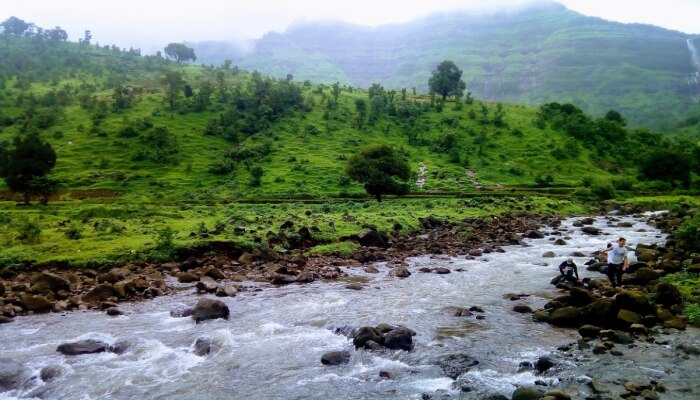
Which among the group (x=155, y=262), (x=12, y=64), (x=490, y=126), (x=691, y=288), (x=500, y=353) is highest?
(x=12, y=64)

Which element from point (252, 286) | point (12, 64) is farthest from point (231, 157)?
point (12, 64)

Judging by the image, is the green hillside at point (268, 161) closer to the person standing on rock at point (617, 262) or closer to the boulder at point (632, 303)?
the person standing on rock at point (617, 262)

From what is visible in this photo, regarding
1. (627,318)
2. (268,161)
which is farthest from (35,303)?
(268,161)

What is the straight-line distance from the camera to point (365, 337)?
19.2 metres

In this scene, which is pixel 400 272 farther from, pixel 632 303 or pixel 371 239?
pixel 632 303

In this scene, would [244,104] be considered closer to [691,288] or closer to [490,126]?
[490,126]

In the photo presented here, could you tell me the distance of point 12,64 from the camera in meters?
185

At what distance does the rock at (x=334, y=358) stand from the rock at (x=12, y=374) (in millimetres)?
10344

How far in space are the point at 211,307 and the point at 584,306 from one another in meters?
17.3

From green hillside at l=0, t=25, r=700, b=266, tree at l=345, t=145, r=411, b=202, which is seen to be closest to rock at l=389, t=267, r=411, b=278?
green hillside at l=0, t=25, r=700, b=266

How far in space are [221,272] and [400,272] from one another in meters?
12.1

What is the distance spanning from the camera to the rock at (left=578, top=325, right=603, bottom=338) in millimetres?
18891

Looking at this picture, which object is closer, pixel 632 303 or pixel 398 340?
pixel 398 340

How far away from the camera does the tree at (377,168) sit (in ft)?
229
